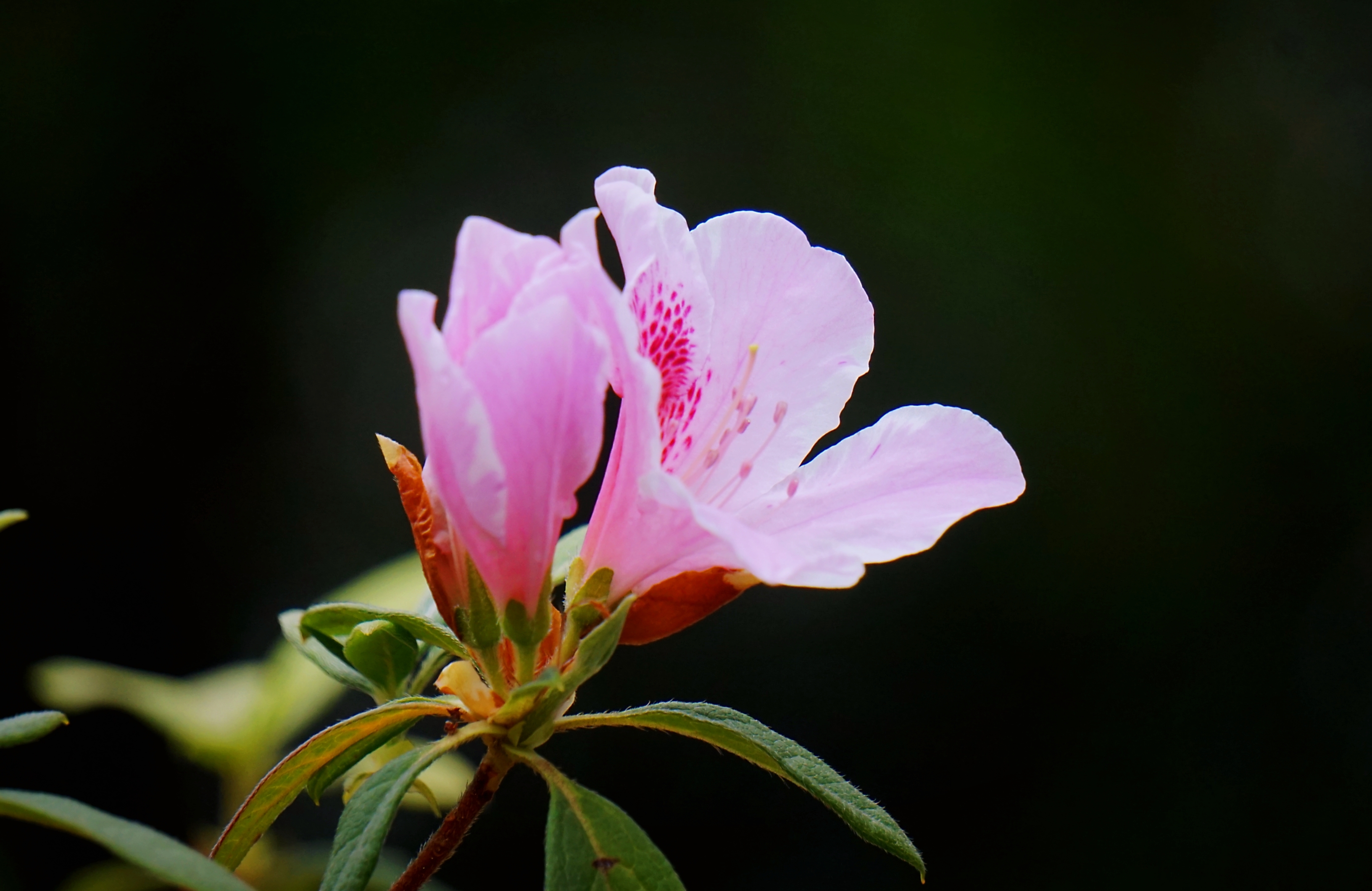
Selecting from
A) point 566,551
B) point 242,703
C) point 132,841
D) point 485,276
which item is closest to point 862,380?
point 242,703

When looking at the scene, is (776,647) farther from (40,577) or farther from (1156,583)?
(40,577)

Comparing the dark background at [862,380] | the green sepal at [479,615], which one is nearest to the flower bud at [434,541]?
the green sepal at [479,615]

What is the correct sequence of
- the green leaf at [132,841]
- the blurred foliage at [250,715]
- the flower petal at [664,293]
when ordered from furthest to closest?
the blurred foliage at [250,715] < the flower petal at [664,293] < the green leaf at [132,841]

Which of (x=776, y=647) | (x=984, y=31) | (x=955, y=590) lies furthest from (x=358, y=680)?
(x=984, y=31)

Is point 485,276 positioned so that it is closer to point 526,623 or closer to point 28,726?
point 526,623

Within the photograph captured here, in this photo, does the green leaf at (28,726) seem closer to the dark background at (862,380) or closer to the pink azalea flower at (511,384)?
the pink azalea flower at (511,384)
